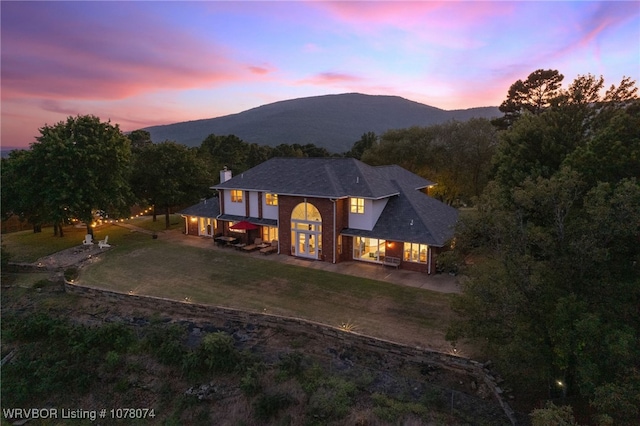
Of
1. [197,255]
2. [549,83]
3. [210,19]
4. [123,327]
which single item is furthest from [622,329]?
[549,83]

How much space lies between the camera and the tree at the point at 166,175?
122ft

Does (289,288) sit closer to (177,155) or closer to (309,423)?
(309,423)

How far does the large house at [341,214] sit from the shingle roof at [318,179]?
6cm

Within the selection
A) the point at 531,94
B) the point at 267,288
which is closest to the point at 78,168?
the point at 267,288

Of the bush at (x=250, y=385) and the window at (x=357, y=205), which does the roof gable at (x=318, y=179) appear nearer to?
the window at (x=357, y=205)

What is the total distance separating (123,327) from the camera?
63.3 feet

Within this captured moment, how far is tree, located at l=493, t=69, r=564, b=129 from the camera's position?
38.0 m

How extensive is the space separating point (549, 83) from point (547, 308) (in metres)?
35.9

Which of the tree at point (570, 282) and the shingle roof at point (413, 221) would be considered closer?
the tree at point (570, 282)

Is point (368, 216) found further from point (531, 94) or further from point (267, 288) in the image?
point (531, 94)

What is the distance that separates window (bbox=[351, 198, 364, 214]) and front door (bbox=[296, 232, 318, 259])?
3582 mm

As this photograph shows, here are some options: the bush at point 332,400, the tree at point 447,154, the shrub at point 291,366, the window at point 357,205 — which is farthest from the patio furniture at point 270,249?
the tree at point 447,154

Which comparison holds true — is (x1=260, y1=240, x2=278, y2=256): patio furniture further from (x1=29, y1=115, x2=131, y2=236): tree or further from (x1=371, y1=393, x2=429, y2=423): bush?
(x1=371, y1=393, x2=429, y2=423): bush

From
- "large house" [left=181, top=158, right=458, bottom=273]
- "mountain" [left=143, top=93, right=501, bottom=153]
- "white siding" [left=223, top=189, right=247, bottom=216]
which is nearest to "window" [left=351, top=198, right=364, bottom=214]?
"large house" [left=181, top=158, right=458, bottom=273]
